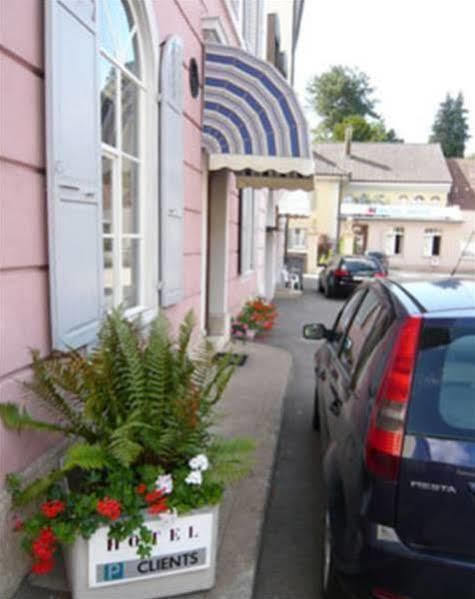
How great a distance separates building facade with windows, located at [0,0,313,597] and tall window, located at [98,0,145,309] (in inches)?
0.5

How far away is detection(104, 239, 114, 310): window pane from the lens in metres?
3.70

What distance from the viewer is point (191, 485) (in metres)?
2.35

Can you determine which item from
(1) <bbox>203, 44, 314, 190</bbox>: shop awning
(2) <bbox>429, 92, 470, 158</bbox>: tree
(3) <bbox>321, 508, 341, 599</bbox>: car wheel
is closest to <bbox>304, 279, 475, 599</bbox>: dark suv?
(3) <bbox>321, 508, 341, 599</bbox>: car wheel

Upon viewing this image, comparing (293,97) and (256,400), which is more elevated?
(293,97)

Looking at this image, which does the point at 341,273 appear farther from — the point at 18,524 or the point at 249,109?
the point at 18,524

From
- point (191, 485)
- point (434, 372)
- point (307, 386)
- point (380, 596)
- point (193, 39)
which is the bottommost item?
point (307, 386)

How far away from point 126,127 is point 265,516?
9.72 ft

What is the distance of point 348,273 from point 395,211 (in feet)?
60.9

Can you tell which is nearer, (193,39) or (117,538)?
(117,538)

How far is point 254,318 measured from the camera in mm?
8875

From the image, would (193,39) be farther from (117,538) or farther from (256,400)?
(117,538)

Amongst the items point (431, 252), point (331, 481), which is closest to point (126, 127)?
point (331, 481)

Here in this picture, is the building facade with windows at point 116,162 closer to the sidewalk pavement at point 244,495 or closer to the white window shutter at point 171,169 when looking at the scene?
the white window shutter at point 171,169

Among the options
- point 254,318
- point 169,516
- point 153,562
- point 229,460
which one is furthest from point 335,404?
point 254,318
